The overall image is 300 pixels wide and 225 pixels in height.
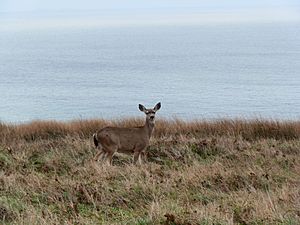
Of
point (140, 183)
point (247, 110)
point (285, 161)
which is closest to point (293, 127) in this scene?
point (285, 161)

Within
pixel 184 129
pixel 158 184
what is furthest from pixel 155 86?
pixel 158 184

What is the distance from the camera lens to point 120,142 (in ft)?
41.0

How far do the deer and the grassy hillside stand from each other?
273 mm

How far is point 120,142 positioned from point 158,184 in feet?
12.5

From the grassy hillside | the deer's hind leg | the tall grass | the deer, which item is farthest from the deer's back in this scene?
the tall grass

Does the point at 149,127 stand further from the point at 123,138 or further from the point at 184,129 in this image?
the point at 184,129

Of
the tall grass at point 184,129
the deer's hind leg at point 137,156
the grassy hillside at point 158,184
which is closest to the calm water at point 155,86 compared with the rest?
the tall grass at point 184,129

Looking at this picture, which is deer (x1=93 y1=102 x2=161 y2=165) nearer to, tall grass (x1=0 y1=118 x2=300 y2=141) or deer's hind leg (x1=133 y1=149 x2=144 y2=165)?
deer's hind leg (x1=133 y1=149 x2=144 y2=165)

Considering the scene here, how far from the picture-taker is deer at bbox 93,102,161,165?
12.3 m

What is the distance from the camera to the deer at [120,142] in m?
12.3

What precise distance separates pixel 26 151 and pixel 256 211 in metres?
6.72

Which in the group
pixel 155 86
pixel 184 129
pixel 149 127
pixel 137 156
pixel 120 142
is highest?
pixel 149 127

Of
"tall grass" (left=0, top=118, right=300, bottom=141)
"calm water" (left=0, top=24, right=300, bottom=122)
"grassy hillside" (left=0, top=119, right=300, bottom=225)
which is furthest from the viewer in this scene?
"calm water" (left=0, top=24, right=300, bottom=122)

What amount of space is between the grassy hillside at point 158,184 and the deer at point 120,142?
0.27 metres
